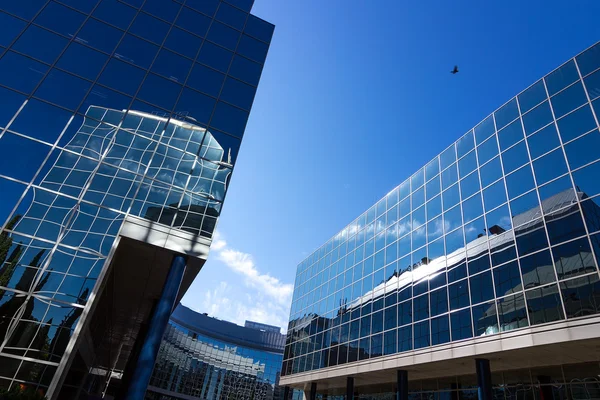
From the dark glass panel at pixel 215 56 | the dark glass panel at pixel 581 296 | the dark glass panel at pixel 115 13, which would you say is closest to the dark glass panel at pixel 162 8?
the dark glass panel at pixel 115 13

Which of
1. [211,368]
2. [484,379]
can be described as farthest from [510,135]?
[211,368]

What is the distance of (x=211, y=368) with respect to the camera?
8069 centimetres

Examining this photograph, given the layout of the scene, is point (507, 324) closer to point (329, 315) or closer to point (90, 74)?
point (329, 315)

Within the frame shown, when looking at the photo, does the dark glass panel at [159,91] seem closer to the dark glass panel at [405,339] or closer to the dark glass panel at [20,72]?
the dark glass panel at [20,72]

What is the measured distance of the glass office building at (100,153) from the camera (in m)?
14.9

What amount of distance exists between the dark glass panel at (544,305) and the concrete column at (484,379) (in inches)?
159

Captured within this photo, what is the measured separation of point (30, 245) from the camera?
15453mm

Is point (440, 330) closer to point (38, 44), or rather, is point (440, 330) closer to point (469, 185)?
point (469, 185)

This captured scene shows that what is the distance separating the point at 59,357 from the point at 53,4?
1882 cm

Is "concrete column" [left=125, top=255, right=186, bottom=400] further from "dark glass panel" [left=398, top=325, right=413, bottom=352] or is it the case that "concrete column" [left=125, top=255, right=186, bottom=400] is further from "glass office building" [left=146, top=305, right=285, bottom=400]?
"glass office building" [left=146, top=305, right=285, bottom=400]

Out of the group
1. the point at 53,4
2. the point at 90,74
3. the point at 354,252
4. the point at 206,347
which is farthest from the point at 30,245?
the point at 206,347

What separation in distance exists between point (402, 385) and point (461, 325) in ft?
22.4

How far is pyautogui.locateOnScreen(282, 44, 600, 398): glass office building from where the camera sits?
16.9 m

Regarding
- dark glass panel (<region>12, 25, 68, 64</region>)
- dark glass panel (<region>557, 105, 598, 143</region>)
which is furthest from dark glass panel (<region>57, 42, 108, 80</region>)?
dark glass panel (<region>557, 105, 598, 143</region>)
